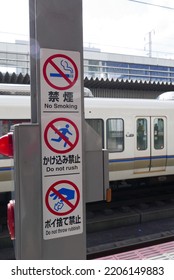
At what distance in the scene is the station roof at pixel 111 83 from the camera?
858cm

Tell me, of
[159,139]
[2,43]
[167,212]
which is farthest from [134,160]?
[2,43]

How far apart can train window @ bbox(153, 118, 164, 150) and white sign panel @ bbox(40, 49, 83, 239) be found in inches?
228

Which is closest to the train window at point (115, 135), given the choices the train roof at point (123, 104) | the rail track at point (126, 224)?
the train roof at point (123, 104)

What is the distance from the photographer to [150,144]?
7.05m

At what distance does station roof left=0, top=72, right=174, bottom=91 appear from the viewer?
8579 mm

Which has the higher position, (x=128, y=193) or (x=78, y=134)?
(x=78, y=134)

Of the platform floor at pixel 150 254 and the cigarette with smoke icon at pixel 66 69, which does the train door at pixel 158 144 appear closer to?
the platform floor at pixel 150 254

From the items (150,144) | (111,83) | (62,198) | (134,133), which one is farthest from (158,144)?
(62,198)

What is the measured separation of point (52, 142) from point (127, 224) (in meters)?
4.70

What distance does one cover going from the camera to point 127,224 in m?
5.82

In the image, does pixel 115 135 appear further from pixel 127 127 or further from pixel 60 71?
pixel 60 71

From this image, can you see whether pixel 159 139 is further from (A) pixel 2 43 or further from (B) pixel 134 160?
(A) pixel 2 43

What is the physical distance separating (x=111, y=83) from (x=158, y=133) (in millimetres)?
3240

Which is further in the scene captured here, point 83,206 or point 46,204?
point 83,206
